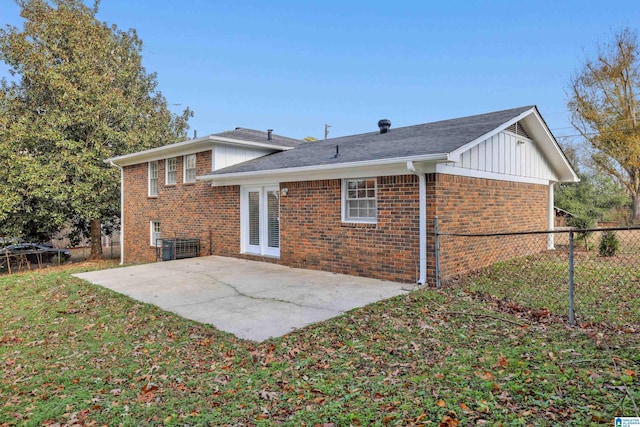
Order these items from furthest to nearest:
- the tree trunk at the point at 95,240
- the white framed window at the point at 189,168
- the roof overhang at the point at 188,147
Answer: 1. the tree trunk at the point at 95,240
2. the white framed window at the point at 189,168
3. the roof overhang at the point at 188,147

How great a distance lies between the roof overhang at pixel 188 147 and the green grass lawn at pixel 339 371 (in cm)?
684

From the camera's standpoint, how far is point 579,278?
8.04 meters

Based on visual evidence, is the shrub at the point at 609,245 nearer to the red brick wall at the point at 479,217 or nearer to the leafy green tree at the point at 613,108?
the red brick wall at the point at 479,217

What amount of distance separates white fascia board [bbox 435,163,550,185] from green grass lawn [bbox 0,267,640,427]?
2.72m

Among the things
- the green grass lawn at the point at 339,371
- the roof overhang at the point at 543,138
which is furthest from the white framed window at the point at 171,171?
the roof overhang at the point at 543,138

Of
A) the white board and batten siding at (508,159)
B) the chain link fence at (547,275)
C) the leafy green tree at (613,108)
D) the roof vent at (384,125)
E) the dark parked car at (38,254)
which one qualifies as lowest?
the dark parked car at (38,254)

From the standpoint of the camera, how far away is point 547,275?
8.33m

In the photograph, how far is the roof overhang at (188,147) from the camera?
38.4 ft

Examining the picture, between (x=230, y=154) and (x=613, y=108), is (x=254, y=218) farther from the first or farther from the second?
(x=613, y=108)

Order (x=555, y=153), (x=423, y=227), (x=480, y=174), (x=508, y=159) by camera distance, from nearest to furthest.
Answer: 1. (x=423, y=227)
2. (x=480, y=174)
3. (x=508, y=159)
4. (x=555, y=153)

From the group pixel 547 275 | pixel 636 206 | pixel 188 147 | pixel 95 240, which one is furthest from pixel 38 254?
pixel 636 206

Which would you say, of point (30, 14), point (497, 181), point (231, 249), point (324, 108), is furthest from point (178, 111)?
point (497, 181)

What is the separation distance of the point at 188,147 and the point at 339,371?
1073 cm

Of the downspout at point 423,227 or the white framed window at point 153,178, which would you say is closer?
the downspout at point 423,227
